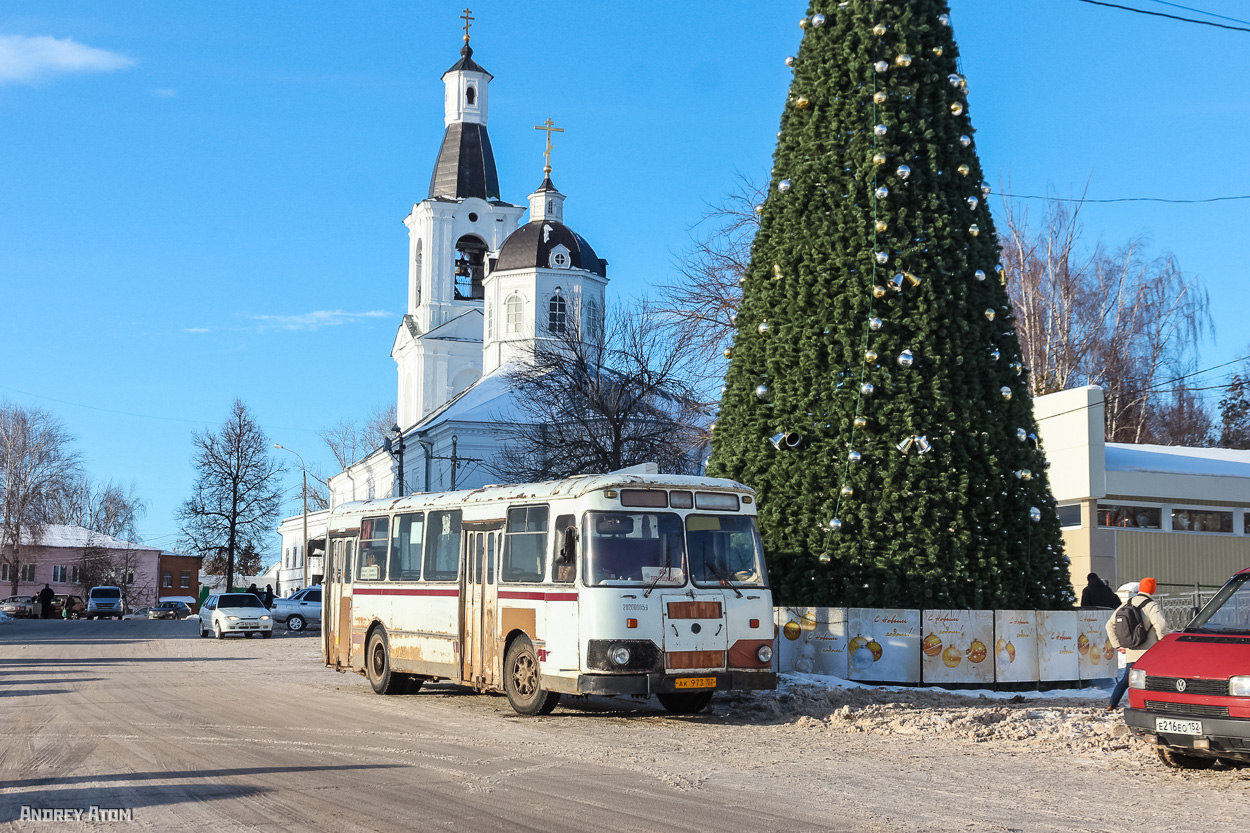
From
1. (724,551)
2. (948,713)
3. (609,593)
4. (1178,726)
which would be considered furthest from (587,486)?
(1178,726)

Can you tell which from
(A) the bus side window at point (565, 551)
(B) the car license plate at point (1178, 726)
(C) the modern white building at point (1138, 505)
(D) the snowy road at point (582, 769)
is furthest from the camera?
(C) the modern white building at point (1138, 505)

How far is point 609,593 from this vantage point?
13742 mm

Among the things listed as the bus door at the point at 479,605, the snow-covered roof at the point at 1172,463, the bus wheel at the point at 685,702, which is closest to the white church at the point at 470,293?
the snow-covered roof at the point at 1172,463

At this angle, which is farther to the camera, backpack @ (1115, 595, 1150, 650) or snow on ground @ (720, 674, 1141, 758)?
backpack @ (1115, 595, 1150, 650)

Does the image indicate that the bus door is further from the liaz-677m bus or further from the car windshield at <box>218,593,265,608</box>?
the car windshield at <box>218,593,265,608</box>

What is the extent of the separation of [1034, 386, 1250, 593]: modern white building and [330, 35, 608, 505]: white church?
33.3m

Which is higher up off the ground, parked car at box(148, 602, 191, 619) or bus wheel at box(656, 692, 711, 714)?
bus wheel at box(656, 692, 711, 714)

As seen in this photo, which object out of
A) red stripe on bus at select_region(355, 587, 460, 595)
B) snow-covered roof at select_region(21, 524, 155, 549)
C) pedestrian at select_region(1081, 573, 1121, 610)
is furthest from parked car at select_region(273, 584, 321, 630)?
snow-covered roof at select_region(21, 524, 155, 549)

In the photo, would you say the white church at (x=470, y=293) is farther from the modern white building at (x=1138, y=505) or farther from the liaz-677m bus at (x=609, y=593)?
the liaz-677m bus at (x=609, y=593)

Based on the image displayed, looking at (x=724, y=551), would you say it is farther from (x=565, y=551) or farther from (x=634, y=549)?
(x=565, y=551)

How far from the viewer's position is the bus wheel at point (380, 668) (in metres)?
18.3

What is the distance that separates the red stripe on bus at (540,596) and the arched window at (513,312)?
4947 centimetres

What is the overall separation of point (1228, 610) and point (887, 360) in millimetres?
6766

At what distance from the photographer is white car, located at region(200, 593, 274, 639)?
131 feet
